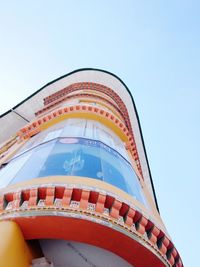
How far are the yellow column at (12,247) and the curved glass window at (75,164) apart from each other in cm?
130

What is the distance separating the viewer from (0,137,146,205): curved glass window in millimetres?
5605

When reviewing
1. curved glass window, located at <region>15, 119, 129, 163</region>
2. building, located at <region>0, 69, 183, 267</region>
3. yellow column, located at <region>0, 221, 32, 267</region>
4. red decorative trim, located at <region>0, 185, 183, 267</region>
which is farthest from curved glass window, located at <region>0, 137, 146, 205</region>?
yellow column, located at <region>0, 221, 32, 267</region>

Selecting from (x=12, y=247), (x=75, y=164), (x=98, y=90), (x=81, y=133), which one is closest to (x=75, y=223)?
(x=12, y=247)

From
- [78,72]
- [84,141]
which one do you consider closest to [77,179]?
[84,141]

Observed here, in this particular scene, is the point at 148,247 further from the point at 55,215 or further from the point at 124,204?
the point at 55,215

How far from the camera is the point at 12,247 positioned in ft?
12.9

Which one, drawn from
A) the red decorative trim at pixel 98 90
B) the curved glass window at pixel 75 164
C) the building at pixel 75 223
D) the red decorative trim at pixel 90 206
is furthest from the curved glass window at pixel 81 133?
the red decorative trim at pixel 98 90

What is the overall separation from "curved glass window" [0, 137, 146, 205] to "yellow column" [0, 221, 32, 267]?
130cm

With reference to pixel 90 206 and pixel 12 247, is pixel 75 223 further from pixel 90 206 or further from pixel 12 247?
pixel 12 247

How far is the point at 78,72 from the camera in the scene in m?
18.4

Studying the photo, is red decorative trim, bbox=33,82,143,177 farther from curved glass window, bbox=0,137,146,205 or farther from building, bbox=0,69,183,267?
building, bbox=0,69,183,267

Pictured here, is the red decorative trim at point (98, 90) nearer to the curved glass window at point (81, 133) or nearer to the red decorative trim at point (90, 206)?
the curved glass window at point (81, 133)

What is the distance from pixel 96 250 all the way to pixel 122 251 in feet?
1.39

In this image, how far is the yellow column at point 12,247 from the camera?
378 centimetres
